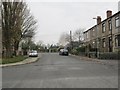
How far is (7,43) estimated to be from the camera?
37875 millimetres

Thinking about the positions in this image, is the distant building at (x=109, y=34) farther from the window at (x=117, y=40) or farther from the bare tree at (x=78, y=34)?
the bare tree at (x=78, y=34)

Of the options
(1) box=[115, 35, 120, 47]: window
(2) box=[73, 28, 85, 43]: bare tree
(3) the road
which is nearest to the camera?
(3) the road

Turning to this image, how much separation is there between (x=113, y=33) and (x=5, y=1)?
1847cm

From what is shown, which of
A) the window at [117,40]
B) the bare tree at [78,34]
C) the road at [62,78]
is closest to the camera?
the road at [62,78]

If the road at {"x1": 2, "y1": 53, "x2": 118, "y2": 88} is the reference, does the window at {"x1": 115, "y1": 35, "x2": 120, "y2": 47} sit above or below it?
above

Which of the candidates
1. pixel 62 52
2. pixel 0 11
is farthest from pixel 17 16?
pixel 62 52

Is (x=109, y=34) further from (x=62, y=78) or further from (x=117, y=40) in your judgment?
(x=62, y=78)

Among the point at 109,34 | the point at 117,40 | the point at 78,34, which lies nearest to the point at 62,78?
the point at 117,40

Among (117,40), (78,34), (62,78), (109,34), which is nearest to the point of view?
(62,78)

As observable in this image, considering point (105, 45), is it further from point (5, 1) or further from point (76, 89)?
point (76, 89)

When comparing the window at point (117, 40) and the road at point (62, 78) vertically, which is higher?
the window at point (117, 40)

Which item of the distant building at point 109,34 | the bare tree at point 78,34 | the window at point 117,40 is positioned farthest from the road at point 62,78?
the bare tree at point 78,34

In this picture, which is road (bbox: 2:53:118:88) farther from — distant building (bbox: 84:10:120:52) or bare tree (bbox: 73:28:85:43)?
bare tree (bbox: 73:28:85:43)

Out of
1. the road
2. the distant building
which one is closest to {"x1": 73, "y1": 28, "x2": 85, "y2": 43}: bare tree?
the distant building
